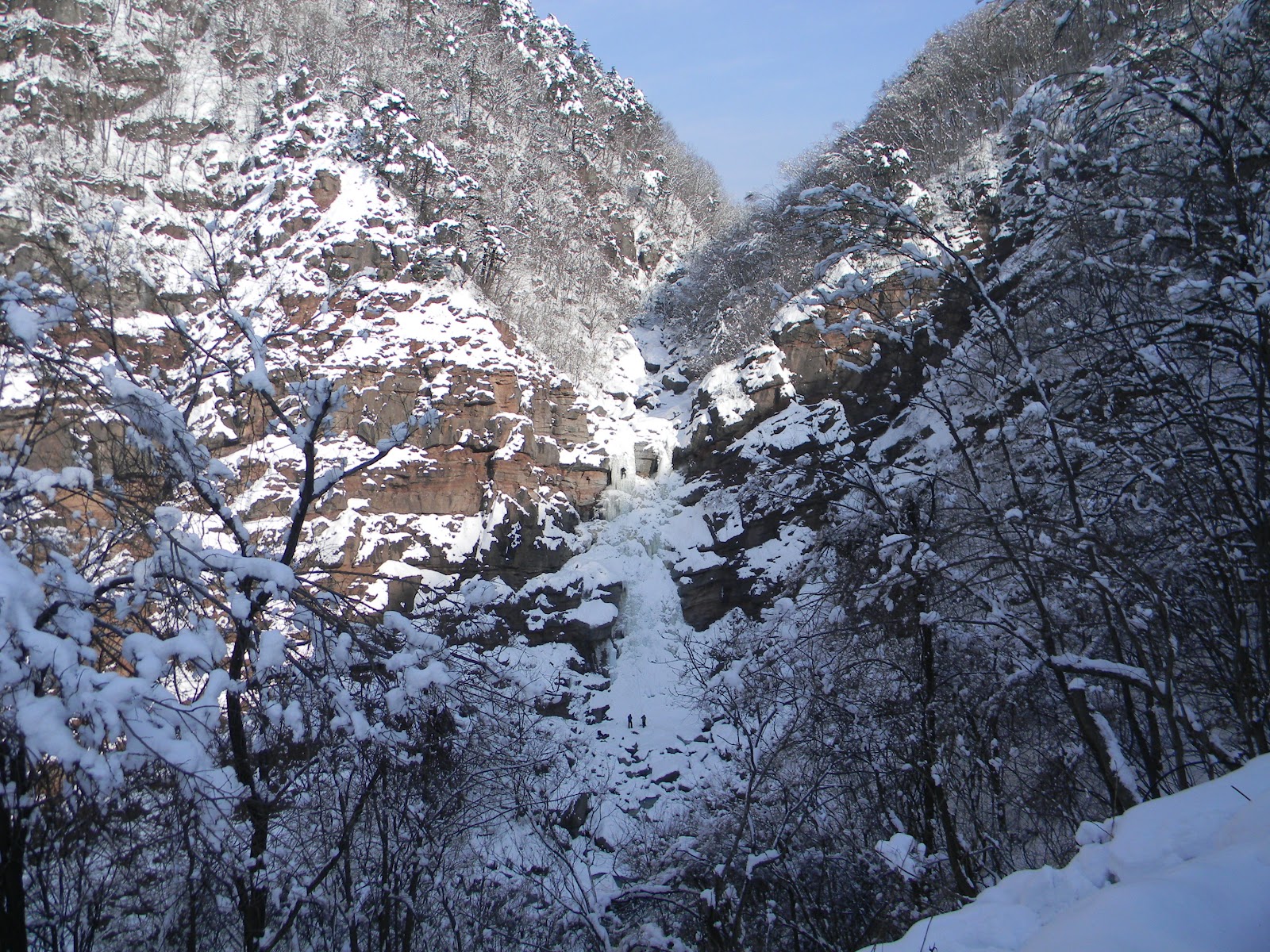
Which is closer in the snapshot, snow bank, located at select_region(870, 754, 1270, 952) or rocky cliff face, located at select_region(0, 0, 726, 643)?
snow bank, located at select_region(870, 754, 1270, 952)

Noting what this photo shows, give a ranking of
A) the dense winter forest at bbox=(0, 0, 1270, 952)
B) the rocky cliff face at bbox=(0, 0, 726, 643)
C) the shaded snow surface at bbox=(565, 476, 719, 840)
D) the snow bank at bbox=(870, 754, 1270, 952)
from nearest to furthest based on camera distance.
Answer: the snow bank at bbox=(870, 754, 1270, 952) < the dense winter forest at bbox=(0, 0, 1270, 952) < the shaded snow surface at bbox=(565, 476, 719, 840) < the rocky cliff face at bbox=(0, 0, 726, 643)

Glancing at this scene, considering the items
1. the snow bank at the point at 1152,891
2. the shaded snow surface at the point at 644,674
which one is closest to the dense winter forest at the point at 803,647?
the snow bank at the point at 1152,891

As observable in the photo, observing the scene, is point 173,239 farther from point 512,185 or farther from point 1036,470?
point 1036,470

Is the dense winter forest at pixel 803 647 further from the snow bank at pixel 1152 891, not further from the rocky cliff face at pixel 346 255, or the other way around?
the rocky cliff face at pixel 346 255

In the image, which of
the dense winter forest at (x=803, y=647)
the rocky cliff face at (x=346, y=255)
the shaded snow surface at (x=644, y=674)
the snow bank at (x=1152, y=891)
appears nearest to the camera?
the snow bank at (x=1152, y=891)

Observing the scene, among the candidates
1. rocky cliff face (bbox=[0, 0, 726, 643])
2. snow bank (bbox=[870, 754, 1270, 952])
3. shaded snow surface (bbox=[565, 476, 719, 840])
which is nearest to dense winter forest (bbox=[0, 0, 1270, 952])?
snow bank (bbox=[870, 754, 1270, 952])

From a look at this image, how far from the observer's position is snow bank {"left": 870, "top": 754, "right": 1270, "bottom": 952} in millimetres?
1326

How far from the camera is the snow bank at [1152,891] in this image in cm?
133

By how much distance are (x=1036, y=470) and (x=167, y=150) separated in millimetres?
29718

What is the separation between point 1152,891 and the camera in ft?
4.65

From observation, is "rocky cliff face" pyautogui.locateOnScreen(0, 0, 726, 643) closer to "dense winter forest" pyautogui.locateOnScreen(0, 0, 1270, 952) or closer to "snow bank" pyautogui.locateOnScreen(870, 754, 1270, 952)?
"dense winter forest" pyautogui.locateOnScreen(0, 0, 1270, 952)

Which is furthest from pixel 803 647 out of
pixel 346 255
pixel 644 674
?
pixel 346 255

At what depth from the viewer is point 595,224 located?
37188 millimetres

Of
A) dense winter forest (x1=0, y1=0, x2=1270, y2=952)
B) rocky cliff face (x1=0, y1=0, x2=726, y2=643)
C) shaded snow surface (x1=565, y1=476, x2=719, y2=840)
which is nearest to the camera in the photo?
dense winter forest (x1=0, y1=0, x2=1270, y2=952)
